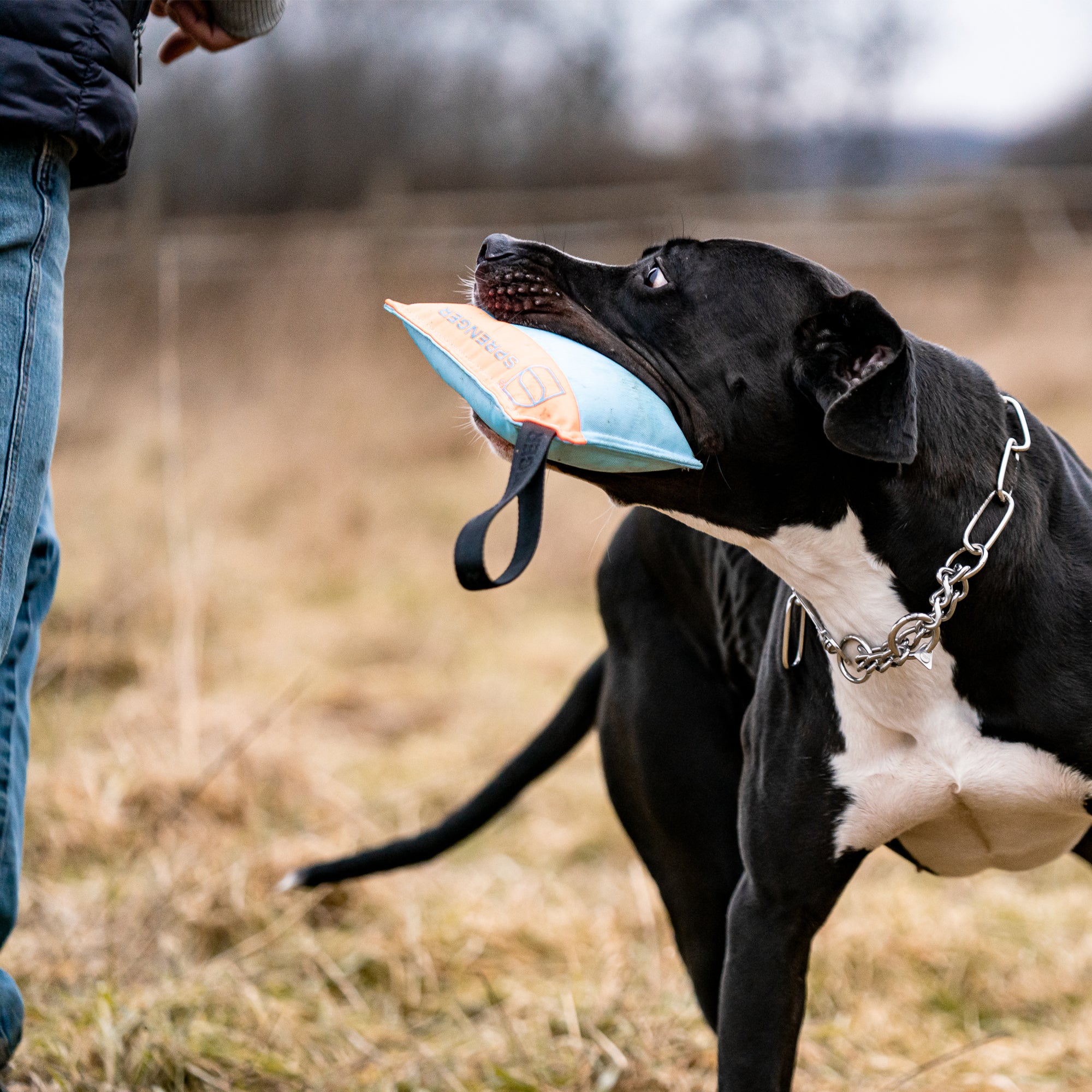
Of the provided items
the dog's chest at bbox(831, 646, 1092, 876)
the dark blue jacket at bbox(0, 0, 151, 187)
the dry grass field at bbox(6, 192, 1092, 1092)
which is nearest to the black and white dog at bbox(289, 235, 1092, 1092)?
the dog's chest at bbox(831, 646, 1092, 876)

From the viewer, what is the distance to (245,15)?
2240mm

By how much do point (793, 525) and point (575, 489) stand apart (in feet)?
21.8

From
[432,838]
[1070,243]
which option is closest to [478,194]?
[1070,243]

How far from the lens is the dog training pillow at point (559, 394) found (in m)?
1.84

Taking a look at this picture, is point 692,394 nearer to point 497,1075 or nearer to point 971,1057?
point 497,1075

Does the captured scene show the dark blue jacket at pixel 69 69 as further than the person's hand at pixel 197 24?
No

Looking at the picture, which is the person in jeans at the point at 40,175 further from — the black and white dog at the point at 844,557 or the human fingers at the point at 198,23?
the black and white dog at the point at 844,557

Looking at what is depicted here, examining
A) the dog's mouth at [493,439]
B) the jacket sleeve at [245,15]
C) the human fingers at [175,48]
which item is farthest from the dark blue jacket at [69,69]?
the dog's mouth at [493,439]

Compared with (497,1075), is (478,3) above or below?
above

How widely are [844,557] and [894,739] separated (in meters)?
0.30

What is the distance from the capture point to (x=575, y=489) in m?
8.67

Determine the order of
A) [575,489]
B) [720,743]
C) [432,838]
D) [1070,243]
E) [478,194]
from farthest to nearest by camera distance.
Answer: [478,194], [1070,243], [575,489], [432,838], [720,743]

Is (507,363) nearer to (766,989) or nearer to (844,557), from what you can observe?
(844,557)

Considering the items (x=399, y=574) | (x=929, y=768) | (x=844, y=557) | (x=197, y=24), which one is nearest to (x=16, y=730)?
(x=197, y=24)
